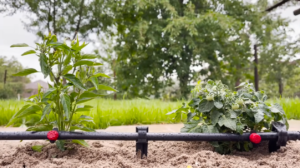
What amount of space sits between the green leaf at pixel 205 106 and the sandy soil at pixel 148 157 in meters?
0.25

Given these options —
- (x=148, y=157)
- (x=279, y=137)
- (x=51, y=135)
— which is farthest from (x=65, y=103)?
(x=279, y=137)

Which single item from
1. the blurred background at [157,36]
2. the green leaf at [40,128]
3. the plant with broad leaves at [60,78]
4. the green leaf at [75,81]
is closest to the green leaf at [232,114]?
the plant with broad leaves at [60,78]

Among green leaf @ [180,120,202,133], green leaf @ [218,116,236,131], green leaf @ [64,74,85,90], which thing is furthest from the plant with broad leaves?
green leaf @ [218,116,236,131]

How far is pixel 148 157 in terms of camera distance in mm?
1354

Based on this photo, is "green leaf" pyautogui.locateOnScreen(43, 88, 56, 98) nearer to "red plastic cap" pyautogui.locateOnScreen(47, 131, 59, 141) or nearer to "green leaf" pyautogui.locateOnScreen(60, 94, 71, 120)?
"green leaf" pyautogui.locateOnScreen(60, 94, 71, 120)

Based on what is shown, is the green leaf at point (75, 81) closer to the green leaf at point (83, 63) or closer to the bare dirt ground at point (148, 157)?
the green leaf at point (83, 63)

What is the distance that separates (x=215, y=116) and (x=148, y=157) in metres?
0.50

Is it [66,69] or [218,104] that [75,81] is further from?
[218,104]

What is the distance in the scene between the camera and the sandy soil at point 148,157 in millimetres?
1188

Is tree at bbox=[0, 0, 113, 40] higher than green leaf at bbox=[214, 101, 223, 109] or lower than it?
higher

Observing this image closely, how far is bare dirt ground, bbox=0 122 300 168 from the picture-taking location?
1186mm

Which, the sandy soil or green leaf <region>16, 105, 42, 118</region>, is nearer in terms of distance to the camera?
the sandy soil

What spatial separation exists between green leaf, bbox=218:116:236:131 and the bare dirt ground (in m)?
0.17

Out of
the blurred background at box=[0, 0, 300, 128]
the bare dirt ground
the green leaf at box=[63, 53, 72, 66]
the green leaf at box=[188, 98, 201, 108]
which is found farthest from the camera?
the blurred background at box=[0, 0, 300, 128]
